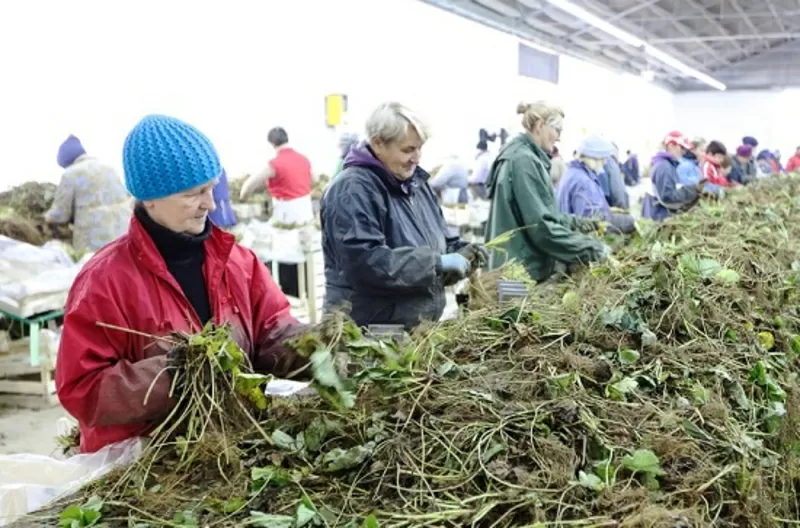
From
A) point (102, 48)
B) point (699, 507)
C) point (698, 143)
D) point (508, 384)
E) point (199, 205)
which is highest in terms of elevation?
point (102, 48)

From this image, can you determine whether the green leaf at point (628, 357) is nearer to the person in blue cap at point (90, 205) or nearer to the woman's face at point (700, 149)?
the person in blue cap at point (90, 205)

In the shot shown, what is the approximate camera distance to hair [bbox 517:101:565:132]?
11.9 feet

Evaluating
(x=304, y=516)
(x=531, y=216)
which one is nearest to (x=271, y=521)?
(x=304, y=516)

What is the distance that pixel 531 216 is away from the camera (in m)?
3.53

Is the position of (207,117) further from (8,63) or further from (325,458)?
(325,458)

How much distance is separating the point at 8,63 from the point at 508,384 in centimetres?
544

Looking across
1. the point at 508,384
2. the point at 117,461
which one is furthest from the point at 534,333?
the point at 117,461

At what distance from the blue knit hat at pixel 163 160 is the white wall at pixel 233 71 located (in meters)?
4.08

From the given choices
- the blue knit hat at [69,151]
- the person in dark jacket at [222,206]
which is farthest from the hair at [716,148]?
the blue knit hat at [69,151]

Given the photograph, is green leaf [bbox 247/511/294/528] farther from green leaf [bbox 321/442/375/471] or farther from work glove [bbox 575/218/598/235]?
work glove [bbox 575/218/598/235]

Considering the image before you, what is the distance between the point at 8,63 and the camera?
18.8 ft

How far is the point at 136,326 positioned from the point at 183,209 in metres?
0.30

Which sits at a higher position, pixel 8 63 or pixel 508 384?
pixel 8 63

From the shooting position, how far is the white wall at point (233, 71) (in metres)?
6.00
